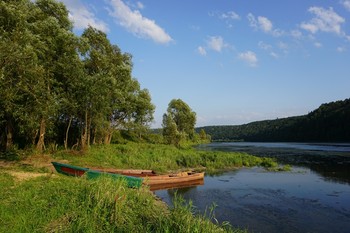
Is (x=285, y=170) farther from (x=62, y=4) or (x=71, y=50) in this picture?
(x=62, y=4)

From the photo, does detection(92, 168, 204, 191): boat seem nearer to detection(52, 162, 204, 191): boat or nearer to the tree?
detection(52, 162, 204, 191): boat

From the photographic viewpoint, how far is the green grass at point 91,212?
909 cm

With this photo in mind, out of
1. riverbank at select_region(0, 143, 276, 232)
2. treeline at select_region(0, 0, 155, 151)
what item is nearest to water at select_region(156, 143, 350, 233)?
riverbank at select_region(0, 143, 276, 232)

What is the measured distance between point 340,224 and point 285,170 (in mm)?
20018

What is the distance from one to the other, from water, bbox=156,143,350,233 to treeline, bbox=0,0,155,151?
37.7 ft

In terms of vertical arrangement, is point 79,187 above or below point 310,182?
above

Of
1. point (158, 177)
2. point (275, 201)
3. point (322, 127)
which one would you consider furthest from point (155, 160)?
point (322, 127)

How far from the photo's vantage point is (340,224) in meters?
16.2

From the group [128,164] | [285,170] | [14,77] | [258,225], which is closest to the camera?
[258,225]

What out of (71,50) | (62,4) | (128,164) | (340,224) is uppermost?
(62,4)

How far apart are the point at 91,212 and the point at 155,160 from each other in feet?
77.6

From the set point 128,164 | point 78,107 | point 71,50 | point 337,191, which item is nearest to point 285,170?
point 337,191

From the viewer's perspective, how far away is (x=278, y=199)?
2194 centimetres

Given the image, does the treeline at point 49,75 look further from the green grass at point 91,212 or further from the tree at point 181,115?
the tree at point 181,115
